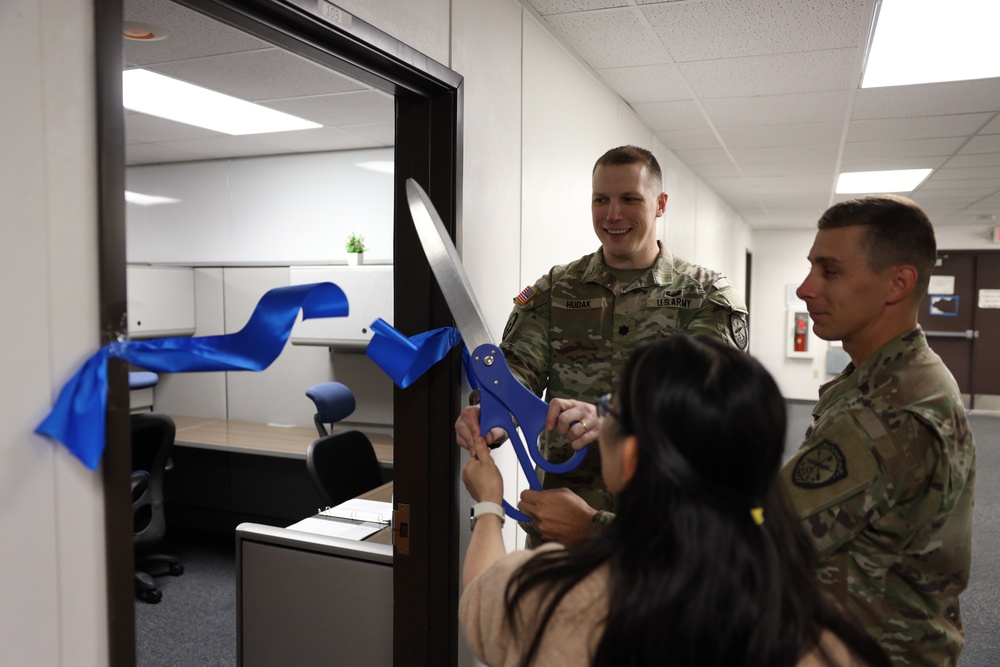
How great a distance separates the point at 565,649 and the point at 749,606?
21 cm

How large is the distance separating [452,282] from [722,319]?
77cm

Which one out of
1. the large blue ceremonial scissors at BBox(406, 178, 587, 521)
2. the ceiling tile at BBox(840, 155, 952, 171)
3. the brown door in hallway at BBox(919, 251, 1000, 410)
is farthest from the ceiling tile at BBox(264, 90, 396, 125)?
the brown door in hallway at BBox(919, 251, 1000, 410)

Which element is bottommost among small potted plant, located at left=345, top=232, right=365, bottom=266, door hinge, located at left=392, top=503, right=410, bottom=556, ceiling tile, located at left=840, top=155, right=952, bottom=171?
door hinge, located at left=392, top=503, right=410, bottom=556

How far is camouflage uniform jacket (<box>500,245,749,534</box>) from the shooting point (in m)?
1.88

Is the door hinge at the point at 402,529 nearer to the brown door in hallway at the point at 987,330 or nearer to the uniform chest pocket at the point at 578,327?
the uniform chest pocket at the point at 578,327

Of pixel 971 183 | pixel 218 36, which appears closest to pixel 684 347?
pixel 218 36

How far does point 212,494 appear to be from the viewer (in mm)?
4383

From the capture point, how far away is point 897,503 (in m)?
1.12

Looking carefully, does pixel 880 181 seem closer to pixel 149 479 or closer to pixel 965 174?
pixel 965 174

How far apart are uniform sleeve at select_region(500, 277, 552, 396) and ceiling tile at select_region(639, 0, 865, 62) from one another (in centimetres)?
107

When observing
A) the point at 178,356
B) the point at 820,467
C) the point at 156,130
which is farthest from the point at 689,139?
the point at 178,356

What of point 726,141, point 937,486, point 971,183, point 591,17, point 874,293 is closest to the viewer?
point 937,486

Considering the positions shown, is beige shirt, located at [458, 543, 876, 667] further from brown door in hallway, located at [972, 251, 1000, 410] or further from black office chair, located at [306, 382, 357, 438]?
brown door in hallway, located at [972, 251, 1000, 410]

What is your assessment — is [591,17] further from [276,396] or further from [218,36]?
[276,396]
